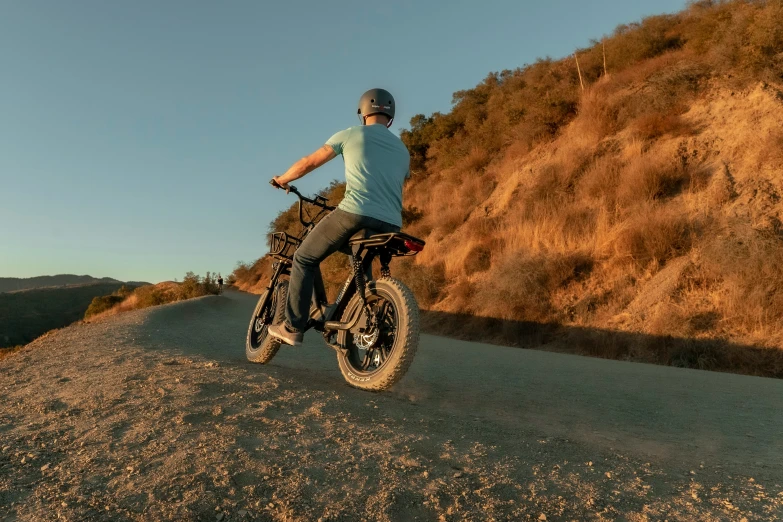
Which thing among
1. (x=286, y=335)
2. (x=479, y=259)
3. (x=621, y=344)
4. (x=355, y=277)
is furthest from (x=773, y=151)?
(x=286, y=335)

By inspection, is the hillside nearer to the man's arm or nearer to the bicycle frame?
the bicycle frame

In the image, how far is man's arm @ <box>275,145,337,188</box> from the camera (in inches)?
168

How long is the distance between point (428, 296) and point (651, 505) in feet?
42.5

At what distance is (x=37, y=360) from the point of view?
20.0 ft

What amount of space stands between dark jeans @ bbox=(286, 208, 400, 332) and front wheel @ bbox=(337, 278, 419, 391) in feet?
1.26

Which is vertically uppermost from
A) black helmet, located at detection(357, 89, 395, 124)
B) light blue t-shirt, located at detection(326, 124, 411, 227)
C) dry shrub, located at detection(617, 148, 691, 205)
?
dry shrub, located at detection(617, 148, 691, 205)

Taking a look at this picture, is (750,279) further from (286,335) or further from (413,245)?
(286,335)

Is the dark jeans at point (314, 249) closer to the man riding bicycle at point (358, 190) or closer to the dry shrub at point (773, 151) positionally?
the man riding bicycle at point (358, 190)

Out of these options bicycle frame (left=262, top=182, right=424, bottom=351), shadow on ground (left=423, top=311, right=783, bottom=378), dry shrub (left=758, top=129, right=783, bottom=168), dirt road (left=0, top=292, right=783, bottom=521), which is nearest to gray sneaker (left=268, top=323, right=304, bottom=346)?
bicycle frame (left=262, top=182, right=424, bottom=351)

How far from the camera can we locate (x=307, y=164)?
441 cm

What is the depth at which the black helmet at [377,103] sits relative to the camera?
14.2 ft

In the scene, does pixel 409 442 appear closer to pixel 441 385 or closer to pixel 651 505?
pixel 651 505

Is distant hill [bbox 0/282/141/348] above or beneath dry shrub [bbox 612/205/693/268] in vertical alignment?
beneath

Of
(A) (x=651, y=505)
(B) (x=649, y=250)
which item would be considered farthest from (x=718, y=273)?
(A) (x=651, y=505)
